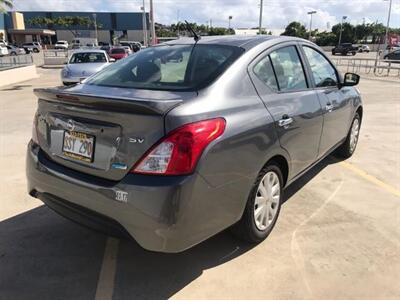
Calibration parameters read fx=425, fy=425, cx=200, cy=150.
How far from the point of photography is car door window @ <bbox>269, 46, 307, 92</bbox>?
3850 millimetres

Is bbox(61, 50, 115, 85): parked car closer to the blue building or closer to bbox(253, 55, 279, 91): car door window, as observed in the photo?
bbox(253, 55, 279, 91): car door window

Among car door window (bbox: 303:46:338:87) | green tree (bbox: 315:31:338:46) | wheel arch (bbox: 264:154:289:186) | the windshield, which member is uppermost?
car door window (bbox: 303:46:338:87)

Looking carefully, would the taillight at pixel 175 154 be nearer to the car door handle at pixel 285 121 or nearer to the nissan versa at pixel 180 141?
the nissan versa at pixel 180 141

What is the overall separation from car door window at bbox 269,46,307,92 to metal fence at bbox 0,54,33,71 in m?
18.3

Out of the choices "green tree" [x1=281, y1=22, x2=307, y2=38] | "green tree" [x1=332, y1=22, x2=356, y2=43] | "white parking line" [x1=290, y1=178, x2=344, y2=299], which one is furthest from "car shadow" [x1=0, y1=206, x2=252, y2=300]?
"green tree" [x1=332, y1=22, x2=356, y2=43]

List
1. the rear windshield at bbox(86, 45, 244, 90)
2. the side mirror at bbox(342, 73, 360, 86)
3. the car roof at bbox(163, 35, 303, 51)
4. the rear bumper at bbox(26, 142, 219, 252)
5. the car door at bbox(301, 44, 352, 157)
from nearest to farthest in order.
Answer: the rear bumper at bbox(26, 142, 219, 252)
the rear windshield at bbox(86, 45, 244, 90)
the car roof at bbox(163, 35, 303, 51)
the car door at bbox(301, 44, 352, 157)
the side mirror at bbox(342, 73, 360, 86)

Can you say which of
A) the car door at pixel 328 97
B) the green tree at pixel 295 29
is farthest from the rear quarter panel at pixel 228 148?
the green tree at pixel 295 29

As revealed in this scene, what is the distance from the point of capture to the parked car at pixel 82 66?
15.2 metres

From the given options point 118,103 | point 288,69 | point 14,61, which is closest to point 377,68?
point 14,61

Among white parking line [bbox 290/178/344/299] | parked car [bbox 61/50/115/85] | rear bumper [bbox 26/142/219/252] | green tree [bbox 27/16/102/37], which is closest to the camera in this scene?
rear bumper [bbox 26/142/219/252]

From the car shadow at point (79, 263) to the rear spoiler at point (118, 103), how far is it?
94 centimetres

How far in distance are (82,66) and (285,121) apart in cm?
1355

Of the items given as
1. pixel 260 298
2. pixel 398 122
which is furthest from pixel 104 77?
pixel 398 122

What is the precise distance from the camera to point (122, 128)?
2785 millimetres
